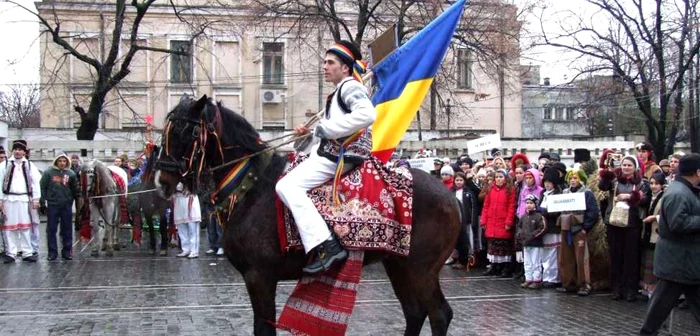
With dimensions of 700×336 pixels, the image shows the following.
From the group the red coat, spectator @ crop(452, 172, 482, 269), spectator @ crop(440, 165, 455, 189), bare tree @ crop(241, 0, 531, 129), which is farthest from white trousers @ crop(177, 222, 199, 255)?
bare tree @ crop(241, 0, 531, 129)

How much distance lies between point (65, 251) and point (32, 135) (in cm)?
1822

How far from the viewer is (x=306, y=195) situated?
6141mm

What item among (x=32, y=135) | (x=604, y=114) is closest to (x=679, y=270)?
(x=32, y=135)

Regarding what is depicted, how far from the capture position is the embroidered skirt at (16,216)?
1502 cm

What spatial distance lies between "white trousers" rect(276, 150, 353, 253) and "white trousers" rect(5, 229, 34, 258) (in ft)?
35.4

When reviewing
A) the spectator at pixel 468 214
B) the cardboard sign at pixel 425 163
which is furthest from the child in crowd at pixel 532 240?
the cardboard sign at pixel 425 163

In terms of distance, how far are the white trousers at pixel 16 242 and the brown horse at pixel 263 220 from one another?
10.1m

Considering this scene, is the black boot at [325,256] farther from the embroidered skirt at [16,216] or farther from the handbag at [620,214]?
the embroidered skirt at [16,216]

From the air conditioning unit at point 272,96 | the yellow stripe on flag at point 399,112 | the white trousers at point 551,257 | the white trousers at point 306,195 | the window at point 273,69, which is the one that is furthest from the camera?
the air conditioning unit at point 272,96

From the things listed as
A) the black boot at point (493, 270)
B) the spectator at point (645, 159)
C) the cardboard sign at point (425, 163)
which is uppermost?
the spectator at point (645, 159)

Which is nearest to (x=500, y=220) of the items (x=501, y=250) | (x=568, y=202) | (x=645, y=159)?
(x=501, y=250)

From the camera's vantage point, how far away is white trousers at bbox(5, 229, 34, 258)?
1511 centimetres

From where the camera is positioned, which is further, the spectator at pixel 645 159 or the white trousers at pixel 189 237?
the white trousers at pixel 189 237

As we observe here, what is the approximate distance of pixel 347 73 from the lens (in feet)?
21.2
